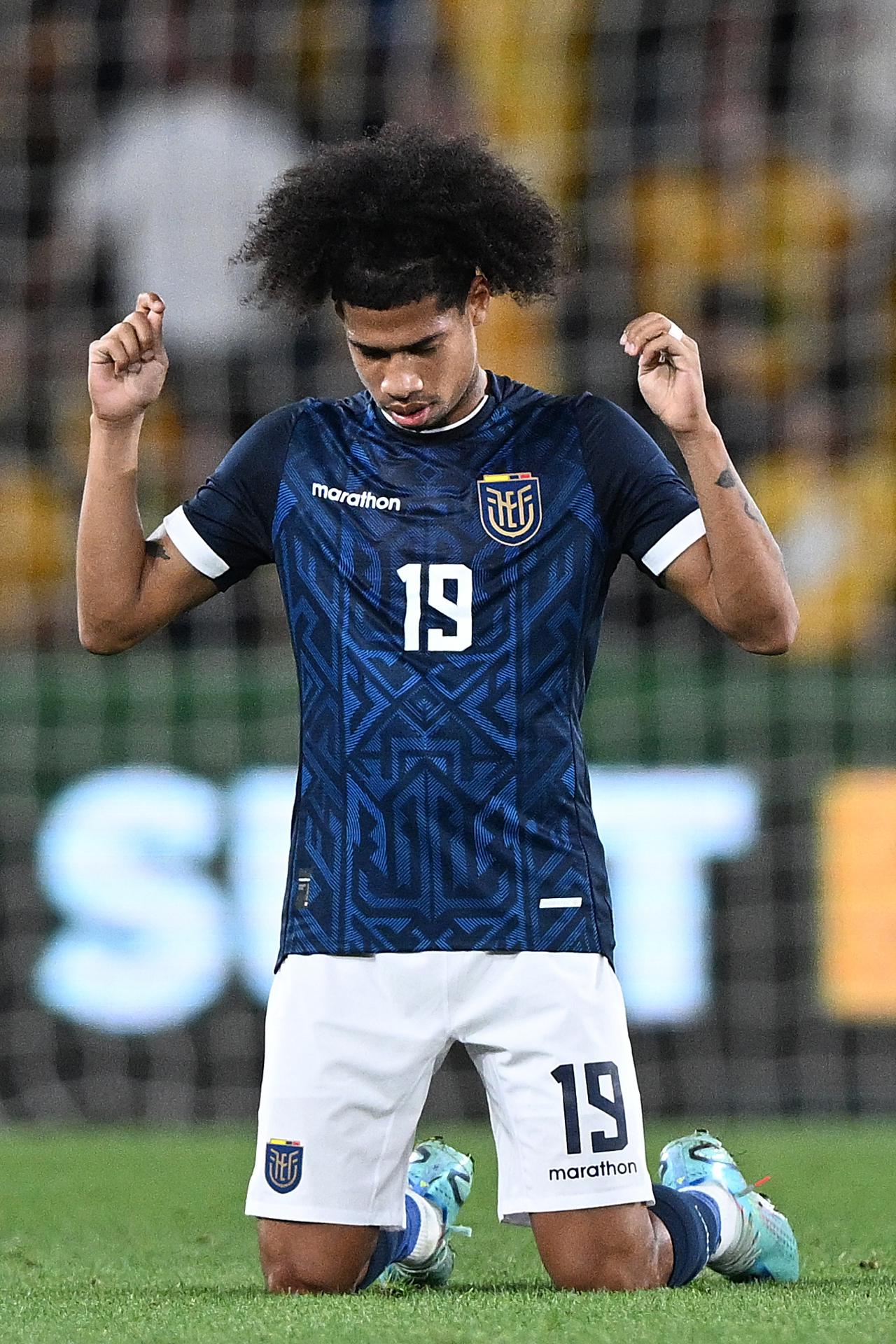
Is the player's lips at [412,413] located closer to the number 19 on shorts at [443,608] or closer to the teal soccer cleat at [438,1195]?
the number 19 on shorts at [443,608]

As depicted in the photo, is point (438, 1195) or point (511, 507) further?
point (438, 1195)

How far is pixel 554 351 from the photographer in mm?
8086

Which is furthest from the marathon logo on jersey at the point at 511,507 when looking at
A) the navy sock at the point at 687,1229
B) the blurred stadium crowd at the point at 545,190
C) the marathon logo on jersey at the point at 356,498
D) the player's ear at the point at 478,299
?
the blurred stadium crowd at the point at 545,190

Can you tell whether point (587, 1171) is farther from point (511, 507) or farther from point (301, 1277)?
point (511, 507)

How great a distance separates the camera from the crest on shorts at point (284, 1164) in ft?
10.3

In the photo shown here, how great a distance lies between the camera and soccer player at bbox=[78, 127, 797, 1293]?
10.1 ft

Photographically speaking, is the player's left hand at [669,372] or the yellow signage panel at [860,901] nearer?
the player's left hand at [669,372]

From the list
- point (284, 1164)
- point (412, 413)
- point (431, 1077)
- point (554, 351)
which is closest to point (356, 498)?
point (412, 413)

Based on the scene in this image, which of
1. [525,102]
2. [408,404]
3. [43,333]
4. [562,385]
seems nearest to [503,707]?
[408,404]

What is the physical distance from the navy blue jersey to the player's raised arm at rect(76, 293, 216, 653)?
0.64ft

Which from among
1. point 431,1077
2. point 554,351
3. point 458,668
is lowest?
point 431,1077

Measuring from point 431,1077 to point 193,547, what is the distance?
89 cm

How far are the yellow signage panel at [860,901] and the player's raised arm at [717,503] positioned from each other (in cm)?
323

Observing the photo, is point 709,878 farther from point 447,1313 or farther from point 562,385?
point 447,1313
